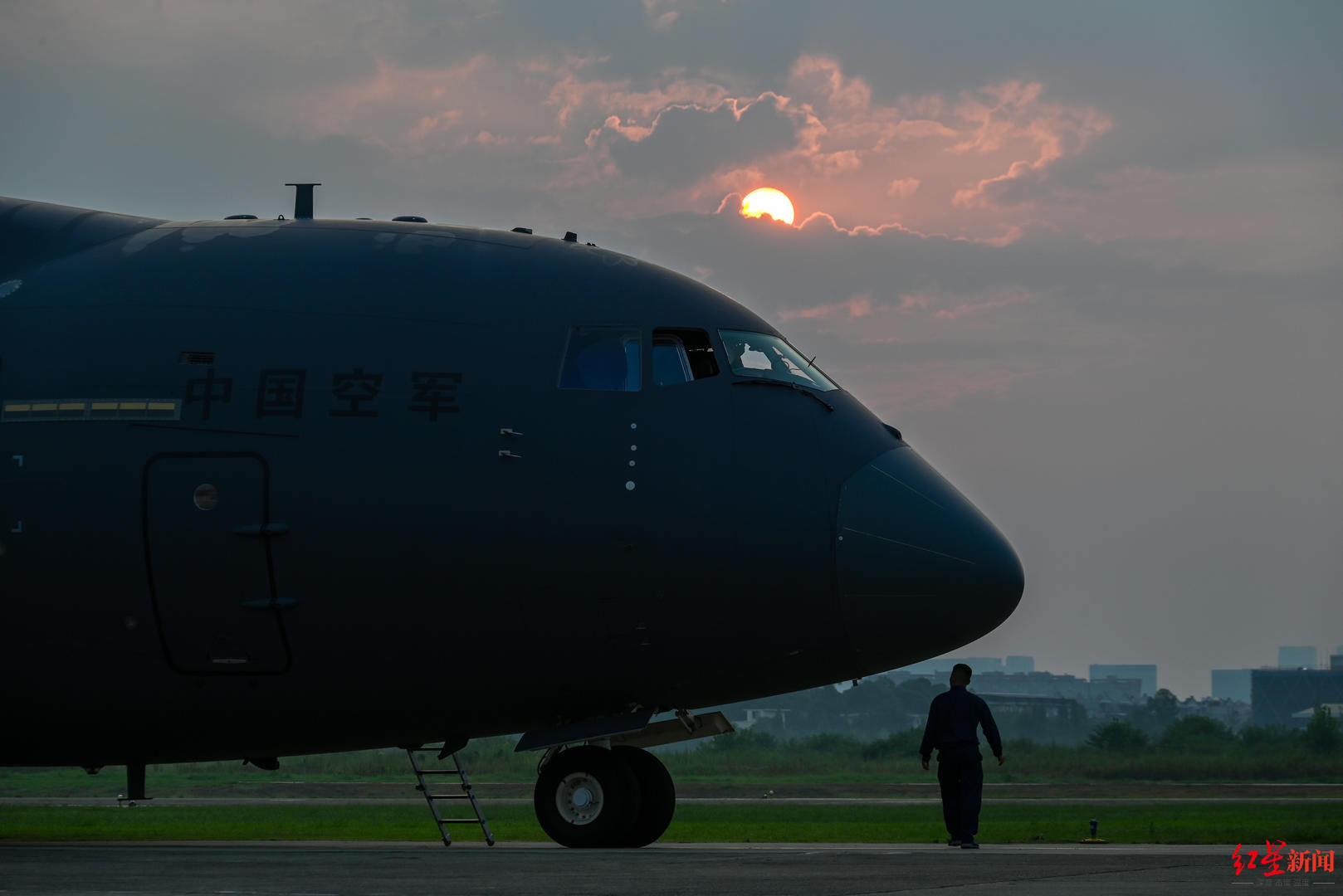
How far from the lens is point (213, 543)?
17438 millimetres

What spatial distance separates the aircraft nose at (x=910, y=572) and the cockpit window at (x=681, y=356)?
2.01 meters

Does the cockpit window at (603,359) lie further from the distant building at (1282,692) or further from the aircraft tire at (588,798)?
the distant building at (1282,692)

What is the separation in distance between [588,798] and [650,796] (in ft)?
2.19

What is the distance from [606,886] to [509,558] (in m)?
4.82

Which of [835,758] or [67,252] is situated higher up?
[67,252]

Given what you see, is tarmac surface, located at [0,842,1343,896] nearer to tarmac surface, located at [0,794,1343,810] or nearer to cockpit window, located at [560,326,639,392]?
cockpit window, located at [560,326,639,392]

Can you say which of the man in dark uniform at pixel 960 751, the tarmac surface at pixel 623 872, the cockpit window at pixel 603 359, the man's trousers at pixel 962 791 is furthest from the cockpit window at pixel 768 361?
the tarmac surface at pixel 623 872

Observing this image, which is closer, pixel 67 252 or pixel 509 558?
pixel 509 558

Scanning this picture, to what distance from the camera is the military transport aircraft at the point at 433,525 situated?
17.5m

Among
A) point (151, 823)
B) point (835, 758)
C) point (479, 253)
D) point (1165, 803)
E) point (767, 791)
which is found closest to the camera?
point (479, 253)

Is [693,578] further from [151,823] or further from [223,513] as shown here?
[151,823]

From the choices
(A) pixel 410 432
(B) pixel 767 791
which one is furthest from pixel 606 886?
(B) pixel 767 791

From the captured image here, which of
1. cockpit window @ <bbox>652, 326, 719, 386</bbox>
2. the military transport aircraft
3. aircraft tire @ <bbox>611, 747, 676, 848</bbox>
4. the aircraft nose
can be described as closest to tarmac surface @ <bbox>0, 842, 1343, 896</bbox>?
aircraft tire @ <bbox>611, 747, 676, 848</bbox>

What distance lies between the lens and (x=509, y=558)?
17.4 meters
